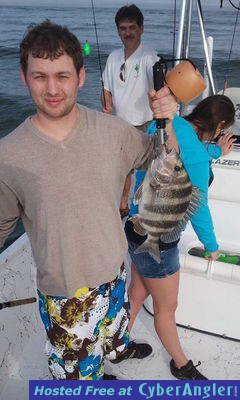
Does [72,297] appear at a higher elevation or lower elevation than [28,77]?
lower

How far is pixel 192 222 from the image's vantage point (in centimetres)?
214

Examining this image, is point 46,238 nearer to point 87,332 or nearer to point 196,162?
point 87,332

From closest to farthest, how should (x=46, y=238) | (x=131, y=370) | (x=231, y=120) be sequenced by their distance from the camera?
(x=46, y=238) → (x=231, y=120) → (x=131, y=370)

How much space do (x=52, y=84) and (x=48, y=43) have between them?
0.15 metres

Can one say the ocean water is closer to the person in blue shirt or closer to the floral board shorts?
the person in blue shirt

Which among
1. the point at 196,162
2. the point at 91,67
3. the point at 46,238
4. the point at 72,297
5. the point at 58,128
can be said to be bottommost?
the point at 91,67

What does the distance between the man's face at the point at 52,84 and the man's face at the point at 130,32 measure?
2.60 meters

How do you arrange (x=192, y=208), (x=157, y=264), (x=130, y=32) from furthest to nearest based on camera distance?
(x=130, y=32), (x=157, y=264), (x=192, y=208)

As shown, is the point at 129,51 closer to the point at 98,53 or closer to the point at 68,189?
the point at 98,53

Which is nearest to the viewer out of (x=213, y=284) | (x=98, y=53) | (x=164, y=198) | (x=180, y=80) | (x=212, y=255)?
(x=180, y=80)

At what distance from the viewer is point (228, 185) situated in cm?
358

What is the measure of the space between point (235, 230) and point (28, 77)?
2078 mm

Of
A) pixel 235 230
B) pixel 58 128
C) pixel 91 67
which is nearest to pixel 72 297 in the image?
pixel 58 128

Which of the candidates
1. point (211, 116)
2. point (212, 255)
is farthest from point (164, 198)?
point (212, 255)
